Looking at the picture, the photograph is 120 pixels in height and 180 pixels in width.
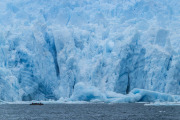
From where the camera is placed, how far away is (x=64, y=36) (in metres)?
39.4

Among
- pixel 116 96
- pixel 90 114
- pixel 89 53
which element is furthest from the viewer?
pixel 89 53

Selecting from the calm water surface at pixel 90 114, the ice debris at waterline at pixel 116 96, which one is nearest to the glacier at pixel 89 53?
the ice debris at waterline at pixel 116 96

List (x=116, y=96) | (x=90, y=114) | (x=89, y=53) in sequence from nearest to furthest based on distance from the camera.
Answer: (x=90, y=114) < (x=116, y=96) < (x=89, y=53)

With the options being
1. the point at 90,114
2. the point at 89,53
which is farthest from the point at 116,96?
the point at 90,114

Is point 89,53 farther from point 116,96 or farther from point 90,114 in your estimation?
point 90,114

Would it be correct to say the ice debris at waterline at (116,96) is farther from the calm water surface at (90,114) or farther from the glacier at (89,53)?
the calm water surface at (90,114)

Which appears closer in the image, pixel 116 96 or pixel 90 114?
pixel 90 114

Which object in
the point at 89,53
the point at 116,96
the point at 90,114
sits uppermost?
the point at 89,53

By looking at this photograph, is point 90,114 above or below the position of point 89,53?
Answer: below

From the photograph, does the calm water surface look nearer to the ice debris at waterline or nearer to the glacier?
the ice debris at waterline

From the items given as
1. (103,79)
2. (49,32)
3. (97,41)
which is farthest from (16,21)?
(103,79)

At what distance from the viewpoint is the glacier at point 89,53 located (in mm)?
34750

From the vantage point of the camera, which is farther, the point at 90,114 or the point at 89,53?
the point at 89,53

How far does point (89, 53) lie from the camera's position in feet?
130
